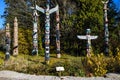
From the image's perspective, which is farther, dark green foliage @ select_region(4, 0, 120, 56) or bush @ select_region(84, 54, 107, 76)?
dark green foliage @ select_region(4, 0, 120, 56)

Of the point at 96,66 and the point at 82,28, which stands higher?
the point at 82,28

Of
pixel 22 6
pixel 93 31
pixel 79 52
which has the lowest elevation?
pixel 79 52

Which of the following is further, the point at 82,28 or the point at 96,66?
the point at 82,28

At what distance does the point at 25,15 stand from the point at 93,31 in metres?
13.1

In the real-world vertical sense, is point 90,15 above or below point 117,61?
above

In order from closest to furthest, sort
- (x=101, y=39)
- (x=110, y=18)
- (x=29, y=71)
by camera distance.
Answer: (x=29, y=71) < (x=101, y=39) < (x=110, y=18)

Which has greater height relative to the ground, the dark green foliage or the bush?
the dark green foliage

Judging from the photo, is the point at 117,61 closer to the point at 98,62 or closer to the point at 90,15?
the point at 98,62

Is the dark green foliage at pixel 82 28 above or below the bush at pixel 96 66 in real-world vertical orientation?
above

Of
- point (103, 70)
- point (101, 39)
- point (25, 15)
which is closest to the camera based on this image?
point (103, 70)

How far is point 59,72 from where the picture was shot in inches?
616

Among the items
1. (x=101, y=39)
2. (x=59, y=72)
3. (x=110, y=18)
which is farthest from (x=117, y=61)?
(x=110, y=18)

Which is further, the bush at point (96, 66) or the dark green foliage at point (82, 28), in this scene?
the dark green foliage at point (82, 28)

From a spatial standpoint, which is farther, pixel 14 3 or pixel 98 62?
pixel 14 3
